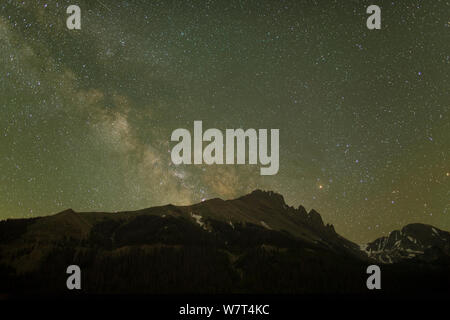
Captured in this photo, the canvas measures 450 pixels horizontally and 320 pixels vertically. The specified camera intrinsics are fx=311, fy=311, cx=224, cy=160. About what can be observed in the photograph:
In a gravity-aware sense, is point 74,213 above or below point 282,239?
above

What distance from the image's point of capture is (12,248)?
13725cm

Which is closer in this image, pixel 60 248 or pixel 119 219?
pixel 60 248

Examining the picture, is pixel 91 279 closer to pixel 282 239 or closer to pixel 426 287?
pixel 282 239

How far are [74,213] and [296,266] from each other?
429ft

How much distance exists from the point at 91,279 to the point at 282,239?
106250 mm

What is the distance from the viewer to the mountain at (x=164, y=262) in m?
126

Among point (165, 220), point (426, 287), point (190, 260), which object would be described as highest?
point (165, 220)

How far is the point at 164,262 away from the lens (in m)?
140

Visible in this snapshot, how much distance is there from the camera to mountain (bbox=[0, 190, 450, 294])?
125625 mm
